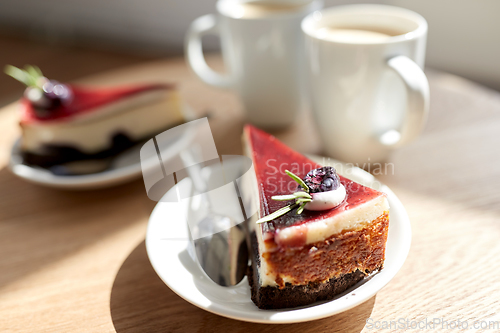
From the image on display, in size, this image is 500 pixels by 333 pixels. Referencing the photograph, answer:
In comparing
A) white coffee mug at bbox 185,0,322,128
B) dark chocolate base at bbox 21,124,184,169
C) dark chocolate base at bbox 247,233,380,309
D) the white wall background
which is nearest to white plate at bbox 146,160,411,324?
dark chocolate base at bbox 247,233,380,309

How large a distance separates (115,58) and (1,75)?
2.76 feet

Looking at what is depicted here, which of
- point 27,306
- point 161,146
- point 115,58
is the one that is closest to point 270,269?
point 27,306

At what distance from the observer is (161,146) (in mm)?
1085

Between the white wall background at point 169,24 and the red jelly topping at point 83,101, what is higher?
the red jelly topping at point 83,101

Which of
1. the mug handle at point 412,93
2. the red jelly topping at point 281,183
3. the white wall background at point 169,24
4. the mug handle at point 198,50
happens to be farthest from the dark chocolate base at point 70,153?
the white wall background at point 169,24

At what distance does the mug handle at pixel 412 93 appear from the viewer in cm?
89

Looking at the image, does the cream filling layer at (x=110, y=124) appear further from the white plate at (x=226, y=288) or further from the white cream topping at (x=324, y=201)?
the white cream topping at (x=324, y=201)

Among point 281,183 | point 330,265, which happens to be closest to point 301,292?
point 330,265

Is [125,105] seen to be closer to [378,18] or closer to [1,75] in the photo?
→ [378,18]

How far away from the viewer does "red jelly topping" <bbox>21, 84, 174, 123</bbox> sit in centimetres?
119

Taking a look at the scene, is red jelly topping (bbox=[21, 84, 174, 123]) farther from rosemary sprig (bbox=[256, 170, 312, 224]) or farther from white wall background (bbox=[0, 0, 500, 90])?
white wall background (bbox=[0, 0, 500, 90])

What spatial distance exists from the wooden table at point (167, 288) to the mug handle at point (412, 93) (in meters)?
0.12

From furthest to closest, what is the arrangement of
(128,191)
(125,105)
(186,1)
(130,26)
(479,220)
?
(130,26) < (186,1) < (125,105) < (128,191) < (479,220)

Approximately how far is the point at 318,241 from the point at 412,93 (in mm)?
443
